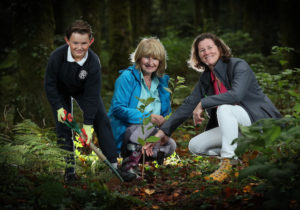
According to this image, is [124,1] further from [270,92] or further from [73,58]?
[73,58]

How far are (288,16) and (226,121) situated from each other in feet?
21.9

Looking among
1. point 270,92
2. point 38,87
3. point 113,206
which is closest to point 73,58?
point 113,206

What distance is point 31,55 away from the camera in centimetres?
589

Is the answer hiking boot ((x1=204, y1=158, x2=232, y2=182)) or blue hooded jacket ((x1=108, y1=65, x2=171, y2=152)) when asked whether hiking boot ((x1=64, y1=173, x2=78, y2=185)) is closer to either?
blue hooded jacket ((x1=108, y1=65, x2=171, y2=152))

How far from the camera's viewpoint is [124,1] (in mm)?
10039

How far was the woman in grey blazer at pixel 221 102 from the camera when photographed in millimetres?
3453

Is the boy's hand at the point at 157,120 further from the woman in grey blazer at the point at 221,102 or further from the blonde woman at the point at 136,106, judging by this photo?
the woman in grey blazer at the point at 221,102

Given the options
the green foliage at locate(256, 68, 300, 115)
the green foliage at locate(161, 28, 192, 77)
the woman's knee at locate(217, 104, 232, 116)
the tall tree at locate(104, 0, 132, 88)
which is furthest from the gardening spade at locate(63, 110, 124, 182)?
the tall tree at locate(104, 0, 132, 88)

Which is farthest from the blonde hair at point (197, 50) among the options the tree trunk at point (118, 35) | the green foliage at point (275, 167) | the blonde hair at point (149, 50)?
the tree trunk at point (118, 35)

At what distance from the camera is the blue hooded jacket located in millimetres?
3955

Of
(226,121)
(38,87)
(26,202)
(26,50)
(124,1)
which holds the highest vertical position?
(124,1)

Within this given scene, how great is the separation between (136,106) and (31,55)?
287cm

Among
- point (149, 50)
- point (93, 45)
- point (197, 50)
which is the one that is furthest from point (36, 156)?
point (93, 45)

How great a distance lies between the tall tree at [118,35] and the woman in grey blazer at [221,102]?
5.64m
